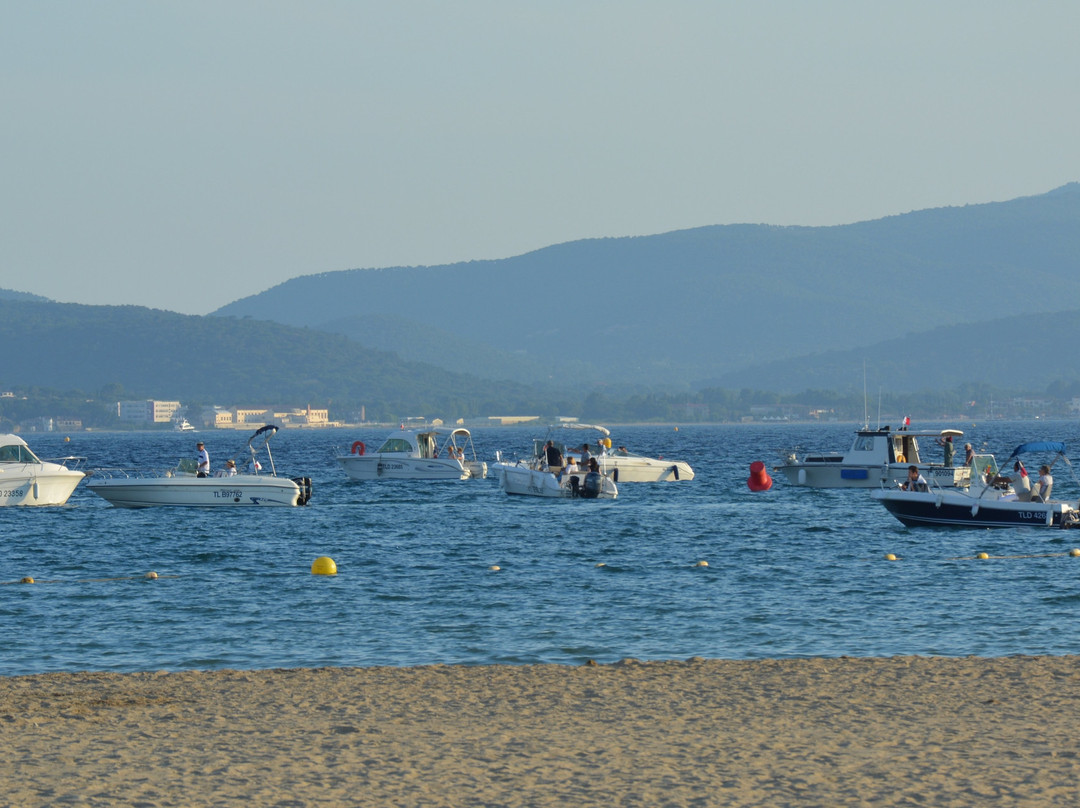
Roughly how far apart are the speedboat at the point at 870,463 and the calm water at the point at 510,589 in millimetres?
8324

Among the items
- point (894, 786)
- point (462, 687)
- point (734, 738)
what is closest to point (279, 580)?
point (462, 687)

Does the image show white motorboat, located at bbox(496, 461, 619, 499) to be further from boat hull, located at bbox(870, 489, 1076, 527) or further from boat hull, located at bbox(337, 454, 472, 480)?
boat hull, located at bbox(870, 489, 1076, 527)

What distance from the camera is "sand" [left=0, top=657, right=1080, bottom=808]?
11.9 meters

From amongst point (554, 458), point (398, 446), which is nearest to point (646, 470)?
point (398, 446)

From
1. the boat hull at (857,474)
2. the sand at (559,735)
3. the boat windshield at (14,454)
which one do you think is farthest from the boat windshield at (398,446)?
the sand at (559,735)

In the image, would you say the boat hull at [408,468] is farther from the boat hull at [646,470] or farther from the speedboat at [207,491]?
the speedboat at [207,491]

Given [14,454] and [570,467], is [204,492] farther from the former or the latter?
[570,467]

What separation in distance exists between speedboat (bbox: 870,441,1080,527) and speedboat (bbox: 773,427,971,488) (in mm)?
14111

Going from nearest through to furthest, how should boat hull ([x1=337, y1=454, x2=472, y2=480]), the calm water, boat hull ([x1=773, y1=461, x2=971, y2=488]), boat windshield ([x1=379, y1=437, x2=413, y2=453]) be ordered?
the calm water
boat hull ([x1=773, y1=461, x2=971, y2=488])
boat hull ([x1=337, y1=454, x2=472, y2=480])
boat windshield ([x1=379, y1=437, x2=413, y2=453])

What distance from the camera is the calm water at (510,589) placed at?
2170 cm

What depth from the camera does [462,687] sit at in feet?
57.2

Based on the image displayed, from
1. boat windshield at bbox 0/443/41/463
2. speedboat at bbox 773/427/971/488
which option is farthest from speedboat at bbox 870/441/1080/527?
boat windshield at bbox 0/443/41/463

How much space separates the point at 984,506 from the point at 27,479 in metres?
31.6

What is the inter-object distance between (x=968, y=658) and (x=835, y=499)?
38.5 meters
